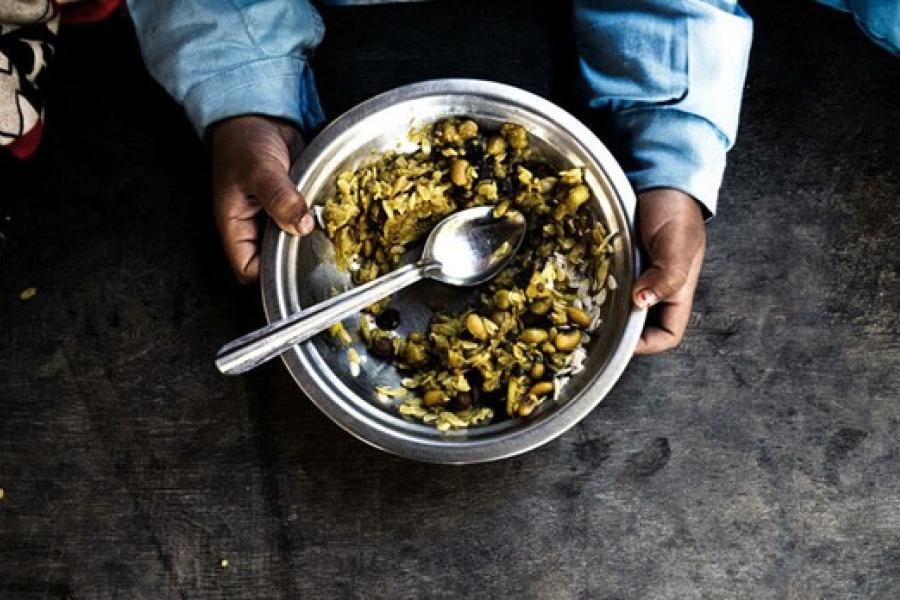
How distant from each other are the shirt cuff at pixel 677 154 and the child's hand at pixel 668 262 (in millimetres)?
17

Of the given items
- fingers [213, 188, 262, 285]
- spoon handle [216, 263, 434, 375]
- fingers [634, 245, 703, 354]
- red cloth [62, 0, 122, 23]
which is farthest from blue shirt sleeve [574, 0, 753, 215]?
red cloth [62, 0, 122, 23]

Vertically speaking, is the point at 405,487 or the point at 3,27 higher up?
the point at 3,27

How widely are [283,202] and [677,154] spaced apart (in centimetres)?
57

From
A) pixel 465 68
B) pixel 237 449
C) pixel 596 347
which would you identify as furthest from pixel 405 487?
pixel 465 68

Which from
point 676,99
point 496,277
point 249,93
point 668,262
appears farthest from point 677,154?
point 249,93

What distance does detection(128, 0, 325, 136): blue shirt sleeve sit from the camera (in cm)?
148

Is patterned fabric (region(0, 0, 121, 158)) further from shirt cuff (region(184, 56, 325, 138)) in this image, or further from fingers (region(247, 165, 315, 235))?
fingers (region(247, 165, 315, 235))

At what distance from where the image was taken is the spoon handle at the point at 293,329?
1269 mm

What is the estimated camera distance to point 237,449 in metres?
1.58

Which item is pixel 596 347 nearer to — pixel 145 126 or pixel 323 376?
pixel 323 376

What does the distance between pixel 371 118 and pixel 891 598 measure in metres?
1.05

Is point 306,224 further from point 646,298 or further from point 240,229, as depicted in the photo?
point 646,298

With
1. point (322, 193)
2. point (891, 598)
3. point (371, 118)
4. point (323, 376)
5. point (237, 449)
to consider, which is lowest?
A: point (891, 598)

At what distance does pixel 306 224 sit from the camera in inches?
53.0
